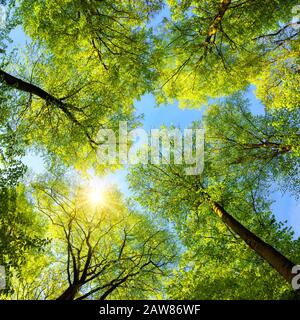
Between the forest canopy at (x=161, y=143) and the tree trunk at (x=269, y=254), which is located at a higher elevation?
the forest canopy at (x=161, y=143)

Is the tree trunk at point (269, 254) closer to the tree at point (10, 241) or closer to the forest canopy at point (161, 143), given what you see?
the forest canopy at point (161, 143)

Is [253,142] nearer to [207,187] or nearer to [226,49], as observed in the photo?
[207,187]

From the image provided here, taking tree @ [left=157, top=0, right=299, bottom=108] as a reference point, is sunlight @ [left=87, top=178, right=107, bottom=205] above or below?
below

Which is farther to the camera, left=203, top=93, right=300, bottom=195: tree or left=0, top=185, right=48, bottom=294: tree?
left=203, top=93, right=300, bottom=195: tree

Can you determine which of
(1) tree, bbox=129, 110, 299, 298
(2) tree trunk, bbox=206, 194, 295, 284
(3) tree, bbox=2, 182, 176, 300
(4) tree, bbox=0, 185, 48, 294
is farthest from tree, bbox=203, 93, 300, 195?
(4) tree, bbox=0, 185, 48, 294

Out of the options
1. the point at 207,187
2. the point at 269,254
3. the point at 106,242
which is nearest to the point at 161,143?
the point at 207,187

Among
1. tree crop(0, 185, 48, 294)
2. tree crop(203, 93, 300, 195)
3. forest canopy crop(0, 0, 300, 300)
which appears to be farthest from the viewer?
tree crop(203, 93, 300, 195)

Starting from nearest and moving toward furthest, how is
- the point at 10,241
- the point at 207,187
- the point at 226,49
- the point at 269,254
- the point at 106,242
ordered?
the point at 10,241 < the point at 269,254 < the point at 207,187 < the point at 226,49 < the point at 106,242

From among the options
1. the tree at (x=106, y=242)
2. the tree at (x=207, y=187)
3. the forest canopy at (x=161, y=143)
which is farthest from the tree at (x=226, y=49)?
the tree at (x=106, y=242)

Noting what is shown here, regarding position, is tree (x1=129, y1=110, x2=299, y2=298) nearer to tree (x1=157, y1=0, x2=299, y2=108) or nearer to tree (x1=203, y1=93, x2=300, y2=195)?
tree (x1=203, y1=93, x2=300, y2=195)

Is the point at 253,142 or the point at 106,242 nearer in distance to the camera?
the point at 253,142

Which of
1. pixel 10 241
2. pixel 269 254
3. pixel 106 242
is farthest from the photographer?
pixel 106 242

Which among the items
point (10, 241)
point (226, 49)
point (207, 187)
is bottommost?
point (10, 241)
